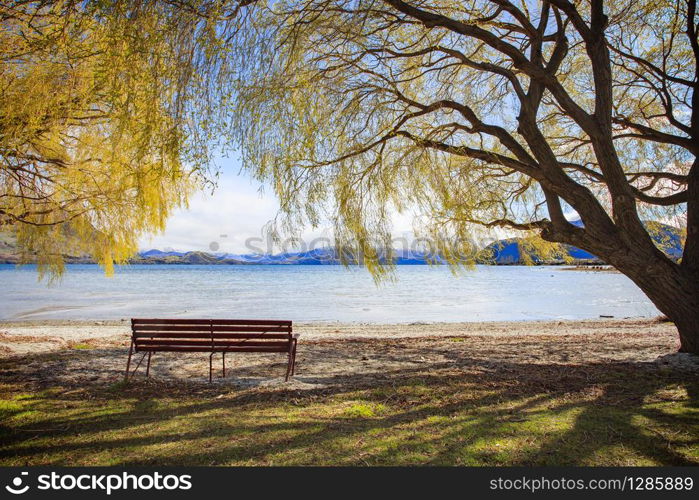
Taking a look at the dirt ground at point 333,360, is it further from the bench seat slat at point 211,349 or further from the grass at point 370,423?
the grass at point 370,423

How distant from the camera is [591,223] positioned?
257 inches

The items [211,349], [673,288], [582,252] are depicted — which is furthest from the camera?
[582,252]

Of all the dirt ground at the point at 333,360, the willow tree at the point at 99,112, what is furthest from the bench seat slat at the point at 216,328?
the willow tree at the point at 99,112

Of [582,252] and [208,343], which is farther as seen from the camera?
[582,252]

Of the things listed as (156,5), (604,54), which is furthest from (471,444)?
(604,54)

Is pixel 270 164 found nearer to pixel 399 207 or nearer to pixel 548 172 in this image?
pixel 399 207

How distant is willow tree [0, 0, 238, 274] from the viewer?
174 inches

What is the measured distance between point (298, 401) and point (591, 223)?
4.79 meters

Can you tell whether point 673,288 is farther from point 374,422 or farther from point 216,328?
point 216,328

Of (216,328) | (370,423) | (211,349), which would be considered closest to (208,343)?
(211,349)

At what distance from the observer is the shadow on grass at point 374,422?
10.8 ft

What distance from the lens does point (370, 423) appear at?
4055 mm

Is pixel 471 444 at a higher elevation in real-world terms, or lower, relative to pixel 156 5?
lower

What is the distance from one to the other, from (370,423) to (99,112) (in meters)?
6.38
